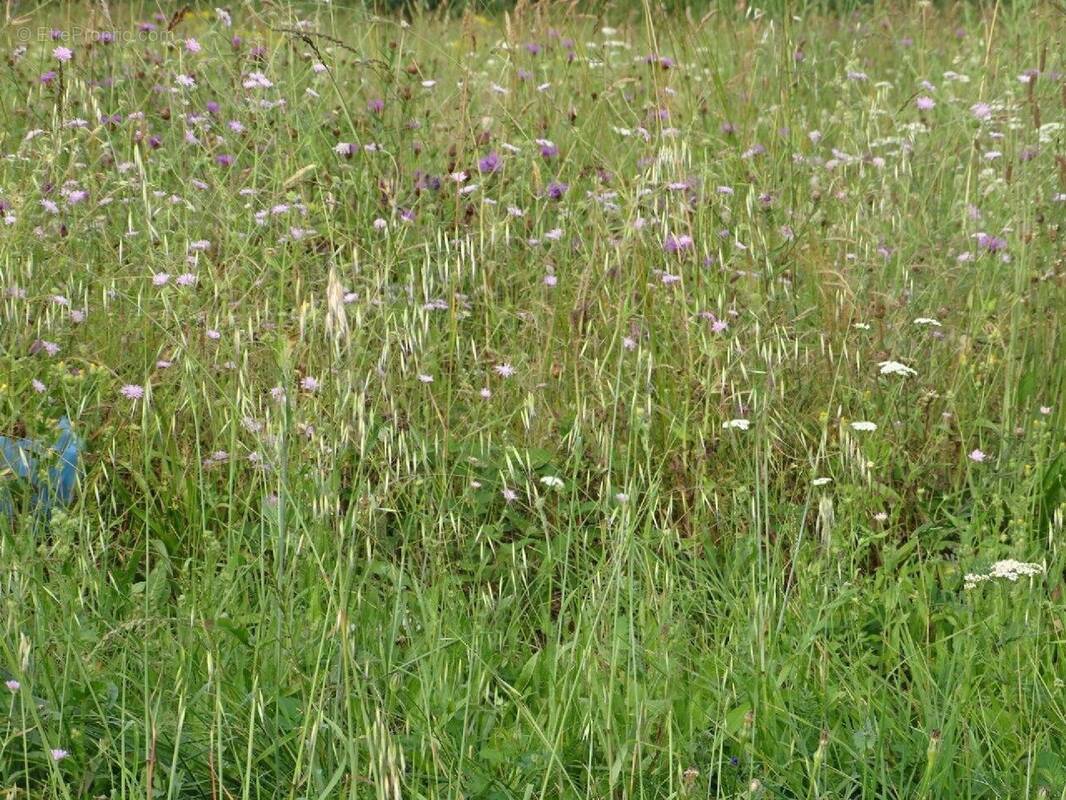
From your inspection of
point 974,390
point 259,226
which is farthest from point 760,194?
point 259,226

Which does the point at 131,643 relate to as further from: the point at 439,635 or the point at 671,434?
the point at 671,434

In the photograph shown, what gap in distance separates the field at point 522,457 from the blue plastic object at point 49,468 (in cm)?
2

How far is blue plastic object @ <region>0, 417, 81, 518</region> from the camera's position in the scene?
2057mm

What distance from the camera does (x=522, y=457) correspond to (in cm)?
239

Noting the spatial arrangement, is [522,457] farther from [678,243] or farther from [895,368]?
[895,368]

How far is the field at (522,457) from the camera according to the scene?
158 cm

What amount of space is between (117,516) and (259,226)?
0.71m

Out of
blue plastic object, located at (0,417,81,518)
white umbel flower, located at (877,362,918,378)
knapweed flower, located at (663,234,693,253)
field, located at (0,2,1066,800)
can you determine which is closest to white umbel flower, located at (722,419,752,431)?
field, located at (0,2,1066,800)

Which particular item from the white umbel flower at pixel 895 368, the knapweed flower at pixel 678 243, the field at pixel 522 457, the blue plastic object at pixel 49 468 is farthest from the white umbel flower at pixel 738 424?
the blue plastic object at pixel 49 468

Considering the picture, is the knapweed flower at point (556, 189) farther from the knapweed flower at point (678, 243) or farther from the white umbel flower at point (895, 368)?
the white umbel flower at point (895, 368)

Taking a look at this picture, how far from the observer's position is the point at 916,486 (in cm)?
252

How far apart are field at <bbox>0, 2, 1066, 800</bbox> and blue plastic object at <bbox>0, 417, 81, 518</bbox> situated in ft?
0.07

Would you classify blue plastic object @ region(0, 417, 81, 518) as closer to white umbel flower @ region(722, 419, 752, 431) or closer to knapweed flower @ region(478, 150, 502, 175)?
white umbel flower @ region(722, 419, 752, 431)

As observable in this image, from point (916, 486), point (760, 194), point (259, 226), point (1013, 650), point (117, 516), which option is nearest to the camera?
point (1013, 650)
